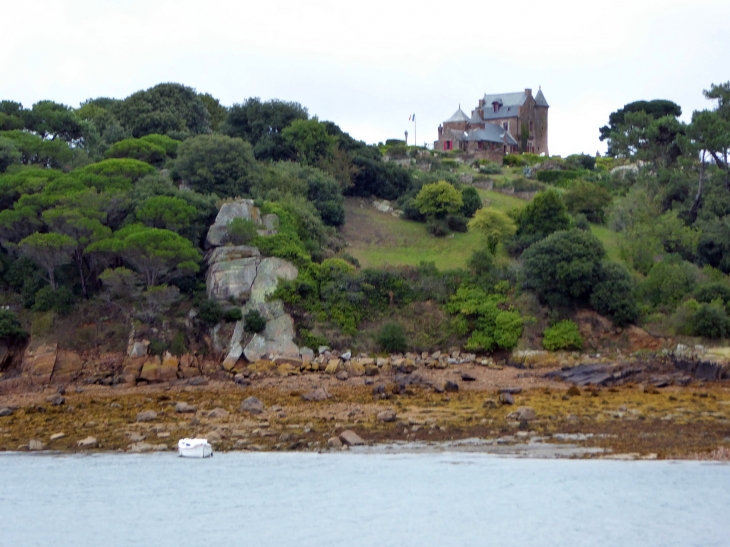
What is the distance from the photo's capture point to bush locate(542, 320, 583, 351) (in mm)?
34156

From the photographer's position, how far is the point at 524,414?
21344 millimetres

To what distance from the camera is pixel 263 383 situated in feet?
100

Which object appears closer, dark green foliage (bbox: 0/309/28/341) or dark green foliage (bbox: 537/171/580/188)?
dark green foliage (bbox: 0/309/28/341)

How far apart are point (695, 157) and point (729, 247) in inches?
345

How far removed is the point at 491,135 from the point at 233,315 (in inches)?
2353

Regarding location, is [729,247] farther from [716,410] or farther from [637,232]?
[716,410]

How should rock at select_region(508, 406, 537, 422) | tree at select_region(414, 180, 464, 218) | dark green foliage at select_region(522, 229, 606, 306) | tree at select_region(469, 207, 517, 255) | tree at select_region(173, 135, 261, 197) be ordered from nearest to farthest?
1. rock at select_region(508, 406, 537, 422)
2. dark green foliage at select_region(522, 229, 606, 306)
3. tree at select_region(469, 207, 517, 255)
4. tree at select_region(173, 135, 261, 197)
5. tree at select_region(414, 180, 464, 218)

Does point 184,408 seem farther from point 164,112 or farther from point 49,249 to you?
point 164,112

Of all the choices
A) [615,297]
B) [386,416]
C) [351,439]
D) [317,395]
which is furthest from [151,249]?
[615,297]

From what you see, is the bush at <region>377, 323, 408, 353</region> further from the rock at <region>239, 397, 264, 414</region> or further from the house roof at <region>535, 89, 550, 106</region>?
the house roof at <region>535, 89, 550, 106</region>

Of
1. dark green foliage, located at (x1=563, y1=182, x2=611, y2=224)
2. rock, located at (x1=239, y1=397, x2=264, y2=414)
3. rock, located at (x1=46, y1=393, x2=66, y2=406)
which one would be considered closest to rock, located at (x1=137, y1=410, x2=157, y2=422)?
rock, located at (x1=239, y1=397, x2=264, y2=414)

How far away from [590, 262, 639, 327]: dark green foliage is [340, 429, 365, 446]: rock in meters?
18.5

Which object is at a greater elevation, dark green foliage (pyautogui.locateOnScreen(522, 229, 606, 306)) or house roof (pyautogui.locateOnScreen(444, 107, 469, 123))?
house roof (pyautogui.locateOnScreen(444, 107, 469, 123))

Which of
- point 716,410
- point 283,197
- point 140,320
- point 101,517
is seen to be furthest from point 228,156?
point 101,517
